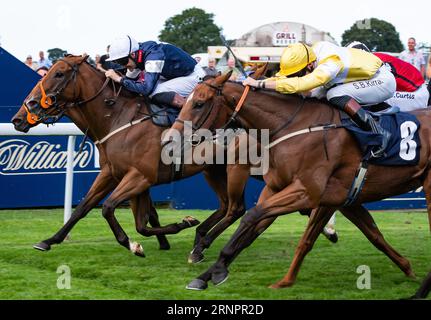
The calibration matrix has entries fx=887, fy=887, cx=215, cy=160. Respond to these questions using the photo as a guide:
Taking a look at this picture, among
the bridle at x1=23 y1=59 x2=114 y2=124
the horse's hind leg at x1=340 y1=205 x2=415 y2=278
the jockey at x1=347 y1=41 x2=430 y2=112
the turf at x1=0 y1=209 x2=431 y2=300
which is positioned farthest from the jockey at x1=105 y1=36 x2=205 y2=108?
the horse's hind leg at x1=340 y1=205 x2=415 y2=278

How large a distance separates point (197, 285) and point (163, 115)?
7.28 feet

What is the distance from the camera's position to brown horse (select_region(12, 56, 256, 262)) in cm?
763

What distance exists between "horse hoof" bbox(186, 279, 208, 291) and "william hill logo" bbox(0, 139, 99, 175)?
479 cm

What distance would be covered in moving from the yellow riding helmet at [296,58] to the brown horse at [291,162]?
8.3 inches

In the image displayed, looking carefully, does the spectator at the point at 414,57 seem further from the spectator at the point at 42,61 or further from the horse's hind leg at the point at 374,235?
the horse's hind leg at the point at 374,235

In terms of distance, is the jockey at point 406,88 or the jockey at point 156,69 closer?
the jockey at point 406,88

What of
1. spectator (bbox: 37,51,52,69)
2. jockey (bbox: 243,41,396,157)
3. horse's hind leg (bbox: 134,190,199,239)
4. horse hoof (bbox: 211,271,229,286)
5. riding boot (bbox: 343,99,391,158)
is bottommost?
horse's hind leg (bbox: 134,190,199,239)

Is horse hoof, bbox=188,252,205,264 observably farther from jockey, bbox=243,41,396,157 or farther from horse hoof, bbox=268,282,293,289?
jockey, bbox=243,41,396,157

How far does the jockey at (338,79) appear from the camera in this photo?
6.20 meters

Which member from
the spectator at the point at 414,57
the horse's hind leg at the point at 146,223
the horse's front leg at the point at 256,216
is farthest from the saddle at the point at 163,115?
the spectator at the point at 414,57

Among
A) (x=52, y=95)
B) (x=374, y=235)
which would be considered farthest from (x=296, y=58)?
(x=52, y=95)

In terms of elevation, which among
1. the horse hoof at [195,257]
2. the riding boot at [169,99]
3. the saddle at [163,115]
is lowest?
the horse hoof at [195,257]
